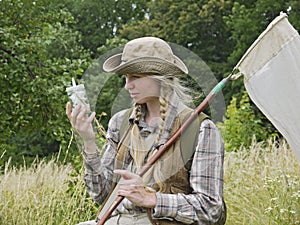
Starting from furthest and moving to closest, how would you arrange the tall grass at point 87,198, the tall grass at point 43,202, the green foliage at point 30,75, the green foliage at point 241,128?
the green foliage at point 241,128, the green foliage at point 30,75, the tall grass at point 43,202, the tall grass at point 87,198

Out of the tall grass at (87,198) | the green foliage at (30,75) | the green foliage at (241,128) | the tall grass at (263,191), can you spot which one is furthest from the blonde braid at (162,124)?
the green foliage at (241,128)

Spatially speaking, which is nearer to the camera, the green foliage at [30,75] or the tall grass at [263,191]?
the tall grass at [263,191]

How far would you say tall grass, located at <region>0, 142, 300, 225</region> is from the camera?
191 inches

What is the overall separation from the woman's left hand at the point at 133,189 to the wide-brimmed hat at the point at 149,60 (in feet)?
1.31

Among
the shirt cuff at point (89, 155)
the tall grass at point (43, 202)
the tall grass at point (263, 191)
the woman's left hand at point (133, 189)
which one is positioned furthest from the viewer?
the tall grass at point (43, 202)

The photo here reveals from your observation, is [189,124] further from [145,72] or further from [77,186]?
[77,186]

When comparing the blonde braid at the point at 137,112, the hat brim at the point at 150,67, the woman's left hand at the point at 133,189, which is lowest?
the woman's left hand at the point at 133,189

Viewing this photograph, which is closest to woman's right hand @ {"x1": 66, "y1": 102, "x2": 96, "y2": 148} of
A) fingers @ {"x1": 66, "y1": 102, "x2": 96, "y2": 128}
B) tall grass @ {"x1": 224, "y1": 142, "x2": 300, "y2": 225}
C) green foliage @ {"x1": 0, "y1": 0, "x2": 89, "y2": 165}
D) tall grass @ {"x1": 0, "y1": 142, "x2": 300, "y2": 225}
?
Result: fingers @ {"x1": 66, "y1": 102, "x2": 96, "y2": 128}

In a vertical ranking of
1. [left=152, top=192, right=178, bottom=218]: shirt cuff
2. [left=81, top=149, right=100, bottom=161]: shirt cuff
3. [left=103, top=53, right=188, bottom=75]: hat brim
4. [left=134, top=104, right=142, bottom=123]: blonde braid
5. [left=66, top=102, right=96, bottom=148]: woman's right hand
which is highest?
[left=103, top=53, right=188, bottom=75]: hat brim

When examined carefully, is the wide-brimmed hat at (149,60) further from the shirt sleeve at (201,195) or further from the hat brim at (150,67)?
the shirt sleeve at (201,195)

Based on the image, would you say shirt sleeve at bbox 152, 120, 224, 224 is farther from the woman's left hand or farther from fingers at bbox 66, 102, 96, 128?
fingers at bbox 66, 102, 96, 128

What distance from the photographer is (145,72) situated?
2.66 meters

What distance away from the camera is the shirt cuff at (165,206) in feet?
8.55

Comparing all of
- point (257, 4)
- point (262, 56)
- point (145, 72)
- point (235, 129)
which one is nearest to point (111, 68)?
point (145, 72)
